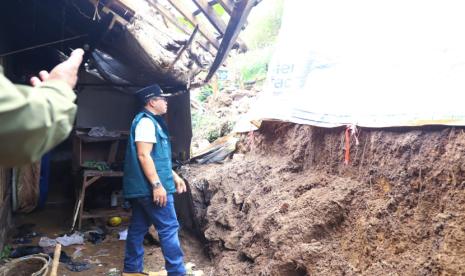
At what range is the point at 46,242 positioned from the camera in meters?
5.52

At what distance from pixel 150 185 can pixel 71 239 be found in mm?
2501

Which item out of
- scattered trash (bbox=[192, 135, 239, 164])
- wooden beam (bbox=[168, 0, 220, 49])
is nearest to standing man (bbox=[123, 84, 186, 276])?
wooden beam (bbox=[168, 0, 220, 49])

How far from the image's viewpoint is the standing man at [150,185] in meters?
3.99

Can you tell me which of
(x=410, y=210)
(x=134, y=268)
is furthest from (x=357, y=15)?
(x=134, y=268)

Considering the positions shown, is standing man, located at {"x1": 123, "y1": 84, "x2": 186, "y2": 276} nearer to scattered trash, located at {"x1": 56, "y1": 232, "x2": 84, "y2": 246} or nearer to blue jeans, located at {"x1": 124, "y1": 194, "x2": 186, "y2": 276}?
blue jeans, located at {"x1": 124, "y1": 194, "x2": 186, "y2": 276}

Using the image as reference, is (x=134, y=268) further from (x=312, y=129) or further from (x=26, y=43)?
(x=26, y=43)

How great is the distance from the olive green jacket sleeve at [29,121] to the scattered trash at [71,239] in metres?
4.93

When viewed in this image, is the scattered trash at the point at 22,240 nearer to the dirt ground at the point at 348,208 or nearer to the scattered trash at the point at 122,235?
the scattered trash at the point at 122,235

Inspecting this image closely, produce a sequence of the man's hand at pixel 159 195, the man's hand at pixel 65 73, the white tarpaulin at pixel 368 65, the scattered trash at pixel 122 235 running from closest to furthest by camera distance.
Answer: the man's hand at pixel 65 73 → the white tarpaulin at pixel 368 65 → the man's hand at pixel 159 195 → the scattered trash at pixel 122 235

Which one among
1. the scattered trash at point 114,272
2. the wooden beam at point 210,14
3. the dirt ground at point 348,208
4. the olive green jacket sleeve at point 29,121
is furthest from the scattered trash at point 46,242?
the olive green jacket sleeve at point 29,121

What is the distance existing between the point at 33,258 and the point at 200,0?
314 cm

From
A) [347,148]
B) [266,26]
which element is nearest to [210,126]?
[347,148]

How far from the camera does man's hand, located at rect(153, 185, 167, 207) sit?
3.96 m

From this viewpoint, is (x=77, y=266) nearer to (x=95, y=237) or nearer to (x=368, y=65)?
(x=95, y=237)
